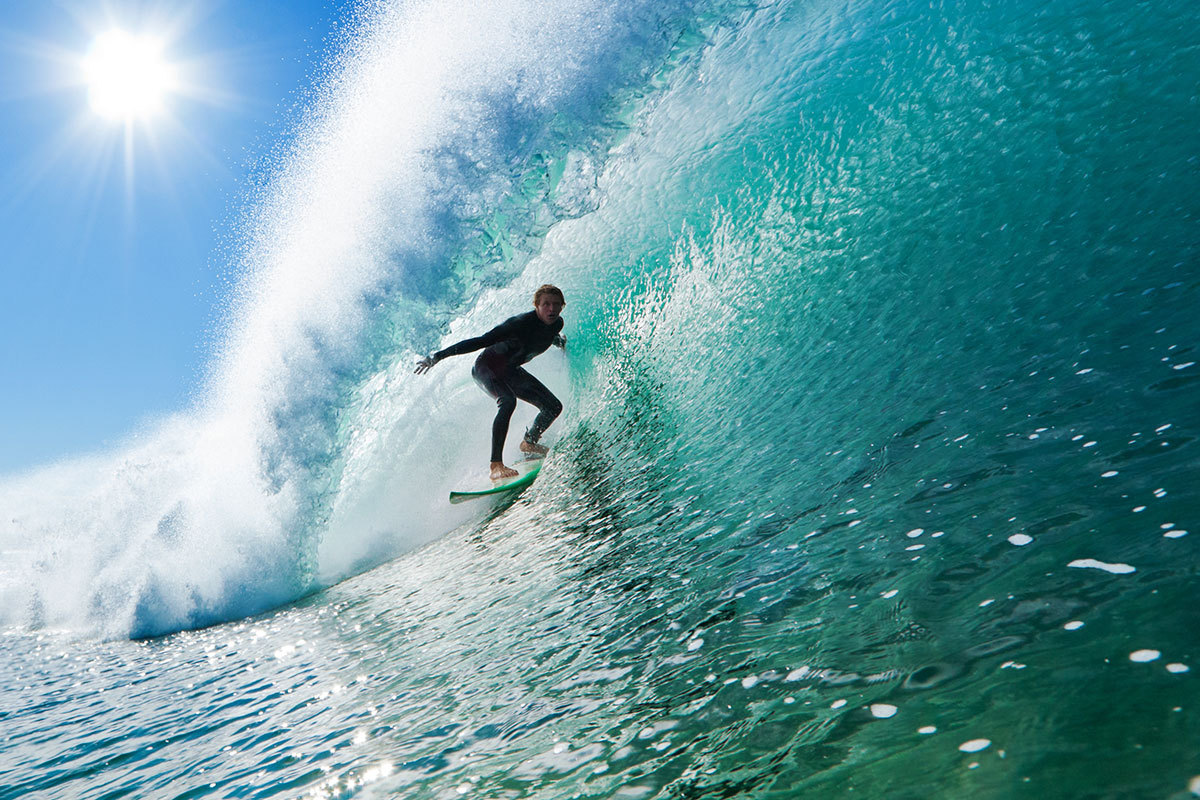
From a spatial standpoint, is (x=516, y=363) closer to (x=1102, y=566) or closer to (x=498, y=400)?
(x=498, y=400)

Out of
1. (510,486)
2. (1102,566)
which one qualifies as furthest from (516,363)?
(1102,566)

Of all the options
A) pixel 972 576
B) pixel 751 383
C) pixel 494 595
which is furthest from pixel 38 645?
pixel 972 576

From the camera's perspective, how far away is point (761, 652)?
7.45 ft

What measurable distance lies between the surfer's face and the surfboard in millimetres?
1580

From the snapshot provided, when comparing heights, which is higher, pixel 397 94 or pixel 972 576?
pixel 397 94

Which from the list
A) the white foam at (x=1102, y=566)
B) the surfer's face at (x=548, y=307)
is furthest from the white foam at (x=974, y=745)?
the surfer's face at (x=548, y=307)

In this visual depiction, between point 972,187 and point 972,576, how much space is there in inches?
196

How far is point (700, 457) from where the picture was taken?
4.80m

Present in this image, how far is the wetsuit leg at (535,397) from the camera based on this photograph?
7566 mm

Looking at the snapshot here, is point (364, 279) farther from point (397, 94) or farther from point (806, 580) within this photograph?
point (806, 580)

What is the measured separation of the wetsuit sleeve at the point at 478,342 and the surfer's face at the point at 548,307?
0.34 m

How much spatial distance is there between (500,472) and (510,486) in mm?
286

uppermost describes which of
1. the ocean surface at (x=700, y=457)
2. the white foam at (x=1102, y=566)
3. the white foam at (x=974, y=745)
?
the ocean surface at (x=700, y=457)

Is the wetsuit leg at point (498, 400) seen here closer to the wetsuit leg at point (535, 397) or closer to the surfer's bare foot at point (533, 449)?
the wetsuit leg at point (535, 397)
